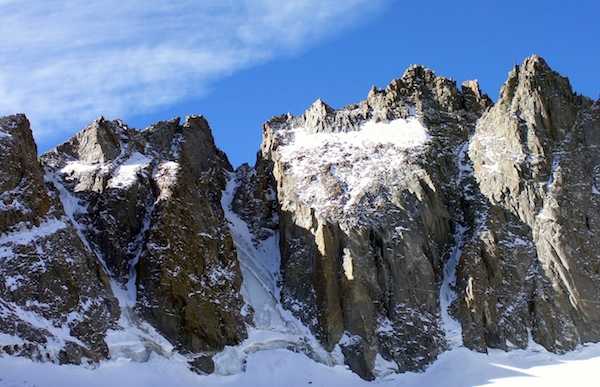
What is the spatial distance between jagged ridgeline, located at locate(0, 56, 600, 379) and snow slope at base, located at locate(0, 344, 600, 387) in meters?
1.03

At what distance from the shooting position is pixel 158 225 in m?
68.5

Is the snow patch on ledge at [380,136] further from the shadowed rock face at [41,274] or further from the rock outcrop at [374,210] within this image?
the shadowed rock face at [41,274]

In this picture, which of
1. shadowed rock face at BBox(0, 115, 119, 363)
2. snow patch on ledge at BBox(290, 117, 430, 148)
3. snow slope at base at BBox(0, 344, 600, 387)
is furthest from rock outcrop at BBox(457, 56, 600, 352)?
shadowed rock face at BBox(0, 115, 119, 363)

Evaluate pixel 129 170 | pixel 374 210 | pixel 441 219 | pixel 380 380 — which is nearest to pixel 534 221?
pixel 441 219

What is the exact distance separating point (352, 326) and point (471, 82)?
2962cm

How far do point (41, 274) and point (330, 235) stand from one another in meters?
22.3

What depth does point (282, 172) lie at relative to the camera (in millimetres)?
79375

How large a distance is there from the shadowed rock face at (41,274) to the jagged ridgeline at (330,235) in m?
0.13

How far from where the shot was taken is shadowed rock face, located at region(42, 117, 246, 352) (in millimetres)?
64812

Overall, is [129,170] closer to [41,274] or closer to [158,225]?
[158,225]

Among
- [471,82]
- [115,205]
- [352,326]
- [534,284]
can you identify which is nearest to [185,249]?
[115,205]

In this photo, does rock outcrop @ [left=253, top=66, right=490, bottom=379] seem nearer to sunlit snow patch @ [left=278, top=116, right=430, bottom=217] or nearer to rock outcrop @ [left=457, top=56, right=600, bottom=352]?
sunlit snow patch @ [left=278, top=116, right=430, bottom=217]

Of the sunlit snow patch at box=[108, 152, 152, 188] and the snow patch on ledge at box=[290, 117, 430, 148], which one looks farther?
the snow patch on ledge at box=[290, 117, 430, 148]

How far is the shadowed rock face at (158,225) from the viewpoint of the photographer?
64.8 m
